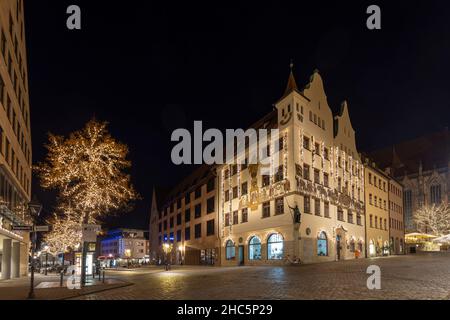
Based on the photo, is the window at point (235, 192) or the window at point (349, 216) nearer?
the window at point (349, 216)

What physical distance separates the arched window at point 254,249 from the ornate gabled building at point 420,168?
4589 centimetres

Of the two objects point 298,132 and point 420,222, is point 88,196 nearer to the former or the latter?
point 298,132

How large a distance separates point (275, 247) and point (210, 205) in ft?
64.6

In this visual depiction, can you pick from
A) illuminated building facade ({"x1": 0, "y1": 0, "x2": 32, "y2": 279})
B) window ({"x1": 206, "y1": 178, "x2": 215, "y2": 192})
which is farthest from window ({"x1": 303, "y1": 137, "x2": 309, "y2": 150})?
illuminated building facade ({"x1": 0, "y1": 0, "x2": 32, "y2": 279})

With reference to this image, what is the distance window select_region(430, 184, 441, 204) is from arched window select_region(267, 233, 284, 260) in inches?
2397

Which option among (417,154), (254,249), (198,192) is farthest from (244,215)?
(417,154)

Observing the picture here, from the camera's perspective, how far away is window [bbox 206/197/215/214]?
204 feet

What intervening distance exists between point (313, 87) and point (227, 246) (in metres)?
21.0

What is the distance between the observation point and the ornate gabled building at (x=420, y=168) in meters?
94.7

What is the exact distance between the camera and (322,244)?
46031mm

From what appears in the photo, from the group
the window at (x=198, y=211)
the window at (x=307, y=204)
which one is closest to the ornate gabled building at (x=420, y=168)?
the window at (x=198, y=211)

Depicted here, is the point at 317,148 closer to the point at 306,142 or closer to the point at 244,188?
the point at 306,142

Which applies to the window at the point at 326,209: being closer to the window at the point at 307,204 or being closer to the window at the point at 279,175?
the window at the point at 307,204
